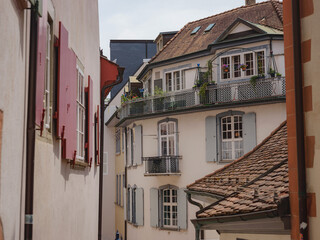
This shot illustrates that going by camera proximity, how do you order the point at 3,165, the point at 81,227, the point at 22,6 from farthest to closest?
the point at 81,227 → the point at 22,6 → the point at 3,165

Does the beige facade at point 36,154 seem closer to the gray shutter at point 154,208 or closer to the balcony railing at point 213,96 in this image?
the balcony railing at point 213,96

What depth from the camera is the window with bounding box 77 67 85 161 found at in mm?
10148

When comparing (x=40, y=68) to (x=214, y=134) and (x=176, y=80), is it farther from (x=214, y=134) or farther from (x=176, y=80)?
(x=176, y=80)

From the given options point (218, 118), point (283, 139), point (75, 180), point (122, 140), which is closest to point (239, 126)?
point (218, 118)

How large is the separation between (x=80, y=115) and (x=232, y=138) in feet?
58.2

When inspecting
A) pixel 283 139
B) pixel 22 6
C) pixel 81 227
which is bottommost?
pixel 81 227

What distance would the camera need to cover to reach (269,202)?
7.33 metres

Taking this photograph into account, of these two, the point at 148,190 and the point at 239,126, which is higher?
the point at 239,126

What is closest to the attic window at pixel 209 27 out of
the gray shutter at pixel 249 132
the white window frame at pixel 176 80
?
the white window frame at pixel 176 80

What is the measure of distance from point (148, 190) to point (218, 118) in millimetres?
5511

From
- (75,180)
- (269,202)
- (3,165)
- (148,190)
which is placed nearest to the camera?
(3,165)

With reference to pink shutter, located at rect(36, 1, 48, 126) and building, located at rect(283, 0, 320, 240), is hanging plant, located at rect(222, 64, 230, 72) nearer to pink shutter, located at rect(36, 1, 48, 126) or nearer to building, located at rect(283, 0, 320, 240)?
building, located at rect(283, 0, 320, 240)

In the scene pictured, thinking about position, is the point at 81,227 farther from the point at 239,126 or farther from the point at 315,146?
the point at 239,126

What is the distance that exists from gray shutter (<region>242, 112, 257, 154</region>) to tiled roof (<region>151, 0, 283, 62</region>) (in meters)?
4.42
